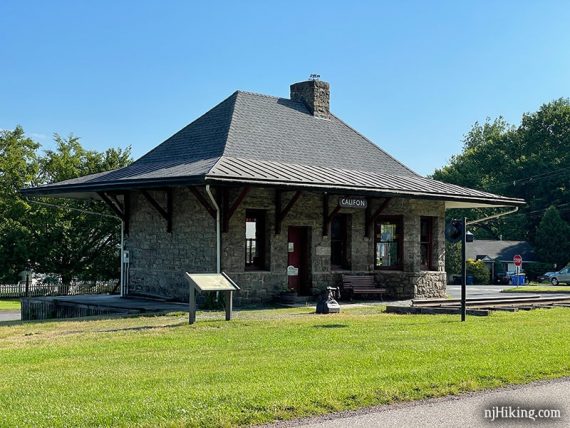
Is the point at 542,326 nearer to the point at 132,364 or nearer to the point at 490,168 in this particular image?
the point at 132,364

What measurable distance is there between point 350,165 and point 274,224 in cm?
414

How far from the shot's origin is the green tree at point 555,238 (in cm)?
6225

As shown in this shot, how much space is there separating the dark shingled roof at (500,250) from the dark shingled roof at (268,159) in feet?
127

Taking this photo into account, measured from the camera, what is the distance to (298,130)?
80.5 feet

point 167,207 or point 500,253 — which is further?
point 500,253

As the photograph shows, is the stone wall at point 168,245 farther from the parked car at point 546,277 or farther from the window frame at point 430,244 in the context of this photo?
the parked car at point 546,277

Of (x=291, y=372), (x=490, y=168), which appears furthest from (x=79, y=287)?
(x=490, y=168)

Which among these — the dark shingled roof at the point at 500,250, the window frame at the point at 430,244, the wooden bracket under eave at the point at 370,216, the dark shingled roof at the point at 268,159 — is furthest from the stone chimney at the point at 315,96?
the dark shingled roof at the point at 500,250

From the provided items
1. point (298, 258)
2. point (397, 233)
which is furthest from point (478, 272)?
point (298, 258)

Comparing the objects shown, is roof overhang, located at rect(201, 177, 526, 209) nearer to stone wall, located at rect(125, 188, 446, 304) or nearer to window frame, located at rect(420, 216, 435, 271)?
window frame, located at rect(420, 216, 435, 271)

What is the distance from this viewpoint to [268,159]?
70.8 feet

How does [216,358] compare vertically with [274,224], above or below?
below

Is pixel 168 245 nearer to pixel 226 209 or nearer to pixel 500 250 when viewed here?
pixel 226 209

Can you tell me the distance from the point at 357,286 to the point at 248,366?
43.9 ft
